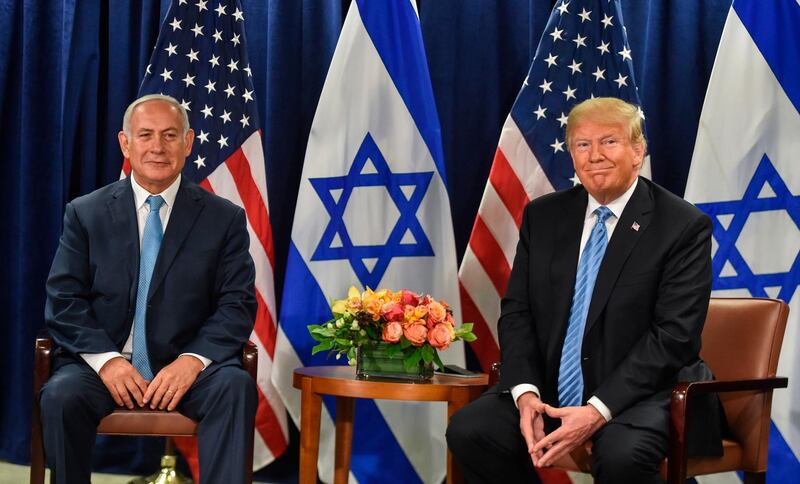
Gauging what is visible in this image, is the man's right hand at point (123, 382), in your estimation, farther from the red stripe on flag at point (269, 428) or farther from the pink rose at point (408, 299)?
A: the red stripe on flag at point (269, 428)

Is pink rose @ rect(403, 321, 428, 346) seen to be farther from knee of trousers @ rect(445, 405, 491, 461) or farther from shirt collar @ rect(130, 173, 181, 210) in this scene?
shirt collar @ rect(130, 173, 181, 210)

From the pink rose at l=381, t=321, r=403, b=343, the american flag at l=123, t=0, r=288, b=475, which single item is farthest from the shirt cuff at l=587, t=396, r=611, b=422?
the american flag at l=123, t=0, r=288, b=475

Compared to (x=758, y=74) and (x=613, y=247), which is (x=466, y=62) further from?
(x=613, y=247)

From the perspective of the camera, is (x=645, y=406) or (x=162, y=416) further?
(x=162, y=416)

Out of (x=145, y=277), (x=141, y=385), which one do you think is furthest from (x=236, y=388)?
(x=145, y=277)

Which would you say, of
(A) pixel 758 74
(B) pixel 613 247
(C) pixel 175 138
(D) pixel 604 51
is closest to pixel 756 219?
(A) pixel 758 74

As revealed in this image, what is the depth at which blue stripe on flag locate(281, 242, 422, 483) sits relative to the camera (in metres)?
4.15

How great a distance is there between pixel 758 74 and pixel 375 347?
1.94 metres

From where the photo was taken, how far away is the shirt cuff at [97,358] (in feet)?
10.4

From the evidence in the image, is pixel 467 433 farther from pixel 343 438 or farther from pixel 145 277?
pixel 145 277

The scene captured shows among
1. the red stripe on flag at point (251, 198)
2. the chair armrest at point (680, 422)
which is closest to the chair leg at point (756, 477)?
the chair armrest at point (680, 422)

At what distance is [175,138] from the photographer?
350cm

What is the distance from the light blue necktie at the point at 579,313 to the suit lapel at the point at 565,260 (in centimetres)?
2

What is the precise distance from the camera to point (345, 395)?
10.8 feet
